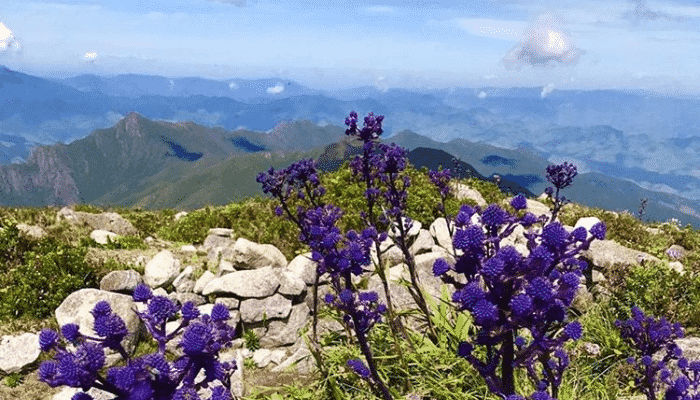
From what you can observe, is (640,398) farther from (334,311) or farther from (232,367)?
(232,367)

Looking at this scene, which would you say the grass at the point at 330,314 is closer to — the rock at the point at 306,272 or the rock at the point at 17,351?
the rock at the point at 17,351

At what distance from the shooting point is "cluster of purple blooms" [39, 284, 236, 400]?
286cm

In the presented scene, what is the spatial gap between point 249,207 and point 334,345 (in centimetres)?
937

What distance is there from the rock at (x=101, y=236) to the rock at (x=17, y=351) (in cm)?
497

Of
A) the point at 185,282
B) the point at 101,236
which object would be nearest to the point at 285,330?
the point at 185,282

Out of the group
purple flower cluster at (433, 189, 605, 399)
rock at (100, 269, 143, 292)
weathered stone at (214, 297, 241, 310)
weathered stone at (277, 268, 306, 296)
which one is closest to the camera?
purple flower cluster at (433, 189, 605, 399)

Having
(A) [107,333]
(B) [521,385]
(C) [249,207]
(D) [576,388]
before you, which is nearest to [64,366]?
(A) [107,333]

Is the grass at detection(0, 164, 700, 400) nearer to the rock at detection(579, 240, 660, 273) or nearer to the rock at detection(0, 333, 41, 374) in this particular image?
the rock at detection(0, 333, 41, 374)

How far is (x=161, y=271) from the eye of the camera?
11.8m

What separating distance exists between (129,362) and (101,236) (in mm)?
13196

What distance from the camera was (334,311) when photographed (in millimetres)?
9266

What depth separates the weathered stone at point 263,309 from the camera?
10711 millimetres

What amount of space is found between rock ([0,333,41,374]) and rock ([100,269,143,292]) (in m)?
1.79

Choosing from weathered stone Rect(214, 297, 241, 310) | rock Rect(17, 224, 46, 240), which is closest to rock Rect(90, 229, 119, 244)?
rock Rect(17, 224, 46, 240)
